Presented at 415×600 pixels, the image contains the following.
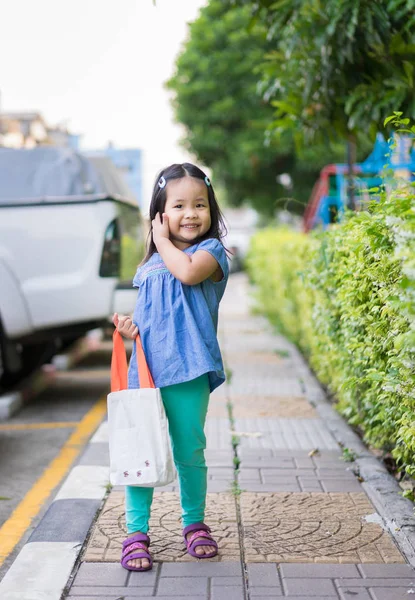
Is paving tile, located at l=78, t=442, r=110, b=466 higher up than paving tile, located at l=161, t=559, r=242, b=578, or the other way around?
paving tile, located at l=161, t=559, r=242, b=578

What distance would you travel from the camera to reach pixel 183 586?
10.3ft

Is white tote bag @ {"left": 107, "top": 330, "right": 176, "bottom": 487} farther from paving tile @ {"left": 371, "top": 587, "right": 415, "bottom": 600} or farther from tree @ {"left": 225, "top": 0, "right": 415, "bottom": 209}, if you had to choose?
tree @ {"left": 225, "top": 0, "right": 415, "bottom": 209}

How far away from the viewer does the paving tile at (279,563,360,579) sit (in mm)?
3221

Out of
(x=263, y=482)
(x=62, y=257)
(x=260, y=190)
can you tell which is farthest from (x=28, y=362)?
(x=260, y=190)

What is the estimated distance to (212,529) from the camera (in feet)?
12.3

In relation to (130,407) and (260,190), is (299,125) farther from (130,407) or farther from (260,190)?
(260,190)

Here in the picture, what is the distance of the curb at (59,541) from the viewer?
3.15 m

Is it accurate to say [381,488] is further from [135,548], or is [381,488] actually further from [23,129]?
[23,129]

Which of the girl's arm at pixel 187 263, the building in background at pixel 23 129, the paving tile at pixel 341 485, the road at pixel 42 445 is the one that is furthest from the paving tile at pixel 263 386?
the building in background at pixel 23 129

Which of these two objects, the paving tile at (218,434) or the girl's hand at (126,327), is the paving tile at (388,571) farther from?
the paving tile at (218,434)

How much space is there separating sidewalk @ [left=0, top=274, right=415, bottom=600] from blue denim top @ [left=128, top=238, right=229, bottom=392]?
731 mm

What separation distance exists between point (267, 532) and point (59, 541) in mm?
908

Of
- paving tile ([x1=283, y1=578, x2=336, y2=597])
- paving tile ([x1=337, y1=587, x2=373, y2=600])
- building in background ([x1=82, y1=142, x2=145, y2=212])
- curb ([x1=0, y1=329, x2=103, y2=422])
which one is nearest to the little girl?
paving tile ([x1=283, y1=578, x2=336, y2=597])

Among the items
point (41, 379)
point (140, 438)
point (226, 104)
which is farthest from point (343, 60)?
point (226, 104)
